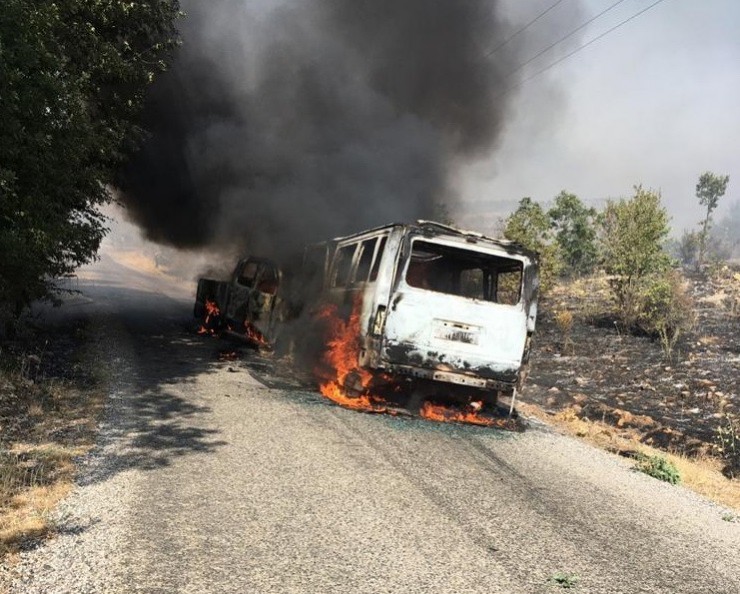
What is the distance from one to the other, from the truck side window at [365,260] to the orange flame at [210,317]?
549 cm

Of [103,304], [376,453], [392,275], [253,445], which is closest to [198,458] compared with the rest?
[253,445]

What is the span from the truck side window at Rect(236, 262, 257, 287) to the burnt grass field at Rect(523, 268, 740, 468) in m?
5.83

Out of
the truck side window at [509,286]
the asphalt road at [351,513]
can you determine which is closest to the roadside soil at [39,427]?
the asphalt road at [351,513]

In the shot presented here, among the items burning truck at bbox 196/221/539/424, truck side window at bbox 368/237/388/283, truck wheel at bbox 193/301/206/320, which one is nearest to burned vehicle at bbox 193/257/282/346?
truck wheel at bbox 193/301/206/320

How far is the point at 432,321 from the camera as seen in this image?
6.30 m

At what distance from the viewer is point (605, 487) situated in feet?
15.7

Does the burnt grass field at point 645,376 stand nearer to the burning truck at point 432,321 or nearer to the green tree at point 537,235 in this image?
the green tree at point 537,235

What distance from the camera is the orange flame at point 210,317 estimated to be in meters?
12.0

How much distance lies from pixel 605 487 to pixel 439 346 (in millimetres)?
2256

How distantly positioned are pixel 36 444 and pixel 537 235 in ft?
57.3

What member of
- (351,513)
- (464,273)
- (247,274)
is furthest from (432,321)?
(247,274)

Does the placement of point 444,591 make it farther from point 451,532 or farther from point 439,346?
point 439,346

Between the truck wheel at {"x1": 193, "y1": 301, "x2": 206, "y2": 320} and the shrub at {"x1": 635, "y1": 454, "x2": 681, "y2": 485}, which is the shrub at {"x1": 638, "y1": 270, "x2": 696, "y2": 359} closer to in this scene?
the shrub at {"x1": 635, "y1": 454, "x2": 681, "y2": 485}

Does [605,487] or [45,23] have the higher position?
[45,23]
